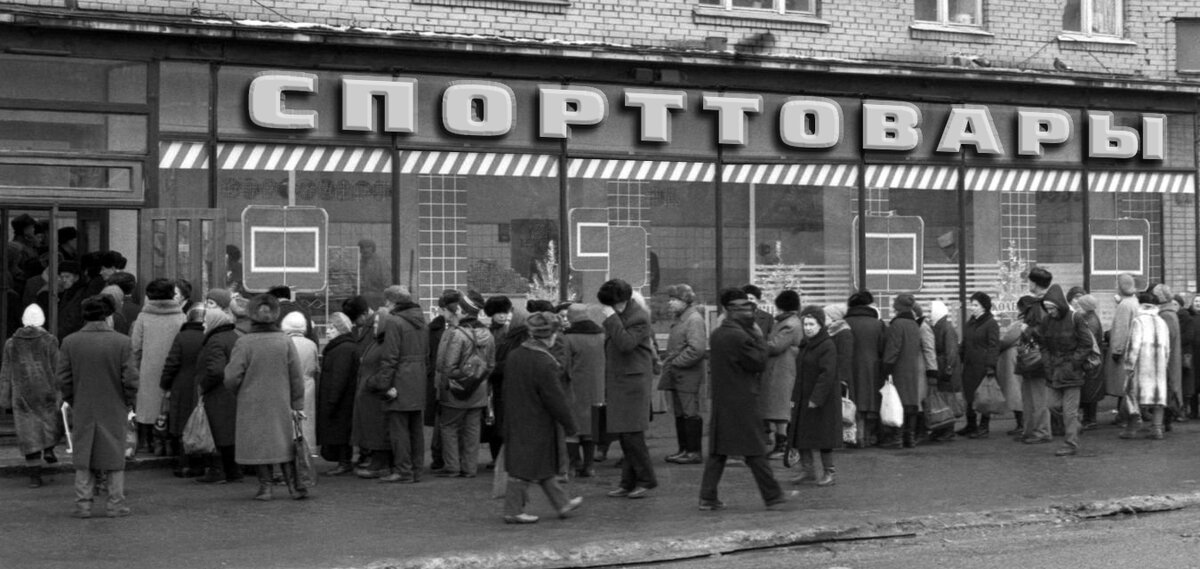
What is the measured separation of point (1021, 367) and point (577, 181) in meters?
5.42

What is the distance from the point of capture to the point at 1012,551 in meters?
10.9

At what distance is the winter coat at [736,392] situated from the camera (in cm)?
1239

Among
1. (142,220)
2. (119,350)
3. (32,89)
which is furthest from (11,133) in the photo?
(119,350)

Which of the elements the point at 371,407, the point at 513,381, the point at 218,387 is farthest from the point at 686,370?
the point at 218,387

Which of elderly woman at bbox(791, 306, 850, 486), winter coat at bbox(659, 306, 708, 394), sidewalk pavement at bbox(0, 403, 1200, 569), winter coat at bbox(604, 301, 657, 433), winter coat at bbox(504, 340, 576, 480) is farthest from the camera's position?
winter coat at bbox(659, 306, 708, 394)

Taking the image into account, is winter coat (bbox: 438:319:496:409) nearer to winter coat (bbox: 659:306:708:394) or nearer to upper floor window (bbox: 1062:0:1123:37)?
winter coat (bbox: 659:306:708:394)

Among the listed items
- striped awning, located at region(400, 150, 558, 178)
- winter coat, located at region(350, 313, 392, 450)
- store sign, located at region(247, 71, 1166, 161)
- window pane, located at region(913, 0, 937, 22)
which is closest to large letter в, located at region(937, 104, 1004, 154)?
store sign, located at region(247, 71, 1166, 161)

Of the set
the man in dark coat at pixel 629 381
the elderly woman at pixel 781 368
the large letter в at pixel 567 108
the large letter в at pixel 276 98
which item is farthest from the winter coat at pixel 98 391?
the large letter в at pixel 567 108

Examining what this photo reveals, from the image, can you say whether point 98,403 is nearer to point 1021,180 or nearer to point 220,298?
point 220,298

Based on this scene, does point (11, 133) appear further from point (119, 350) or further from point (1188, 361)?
point (1188, 361)

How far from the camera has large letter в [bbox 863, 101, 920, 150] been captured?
67.2ft

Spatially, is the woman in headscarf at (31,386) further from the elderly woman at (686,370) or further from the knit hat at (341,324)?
the elderly woman at (686,370)

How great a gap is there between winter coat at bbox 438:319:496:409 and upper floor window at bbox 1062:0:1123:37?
36.6 feet

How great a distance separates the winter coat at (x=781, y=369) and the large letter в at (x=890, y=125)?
5265 millimetres
